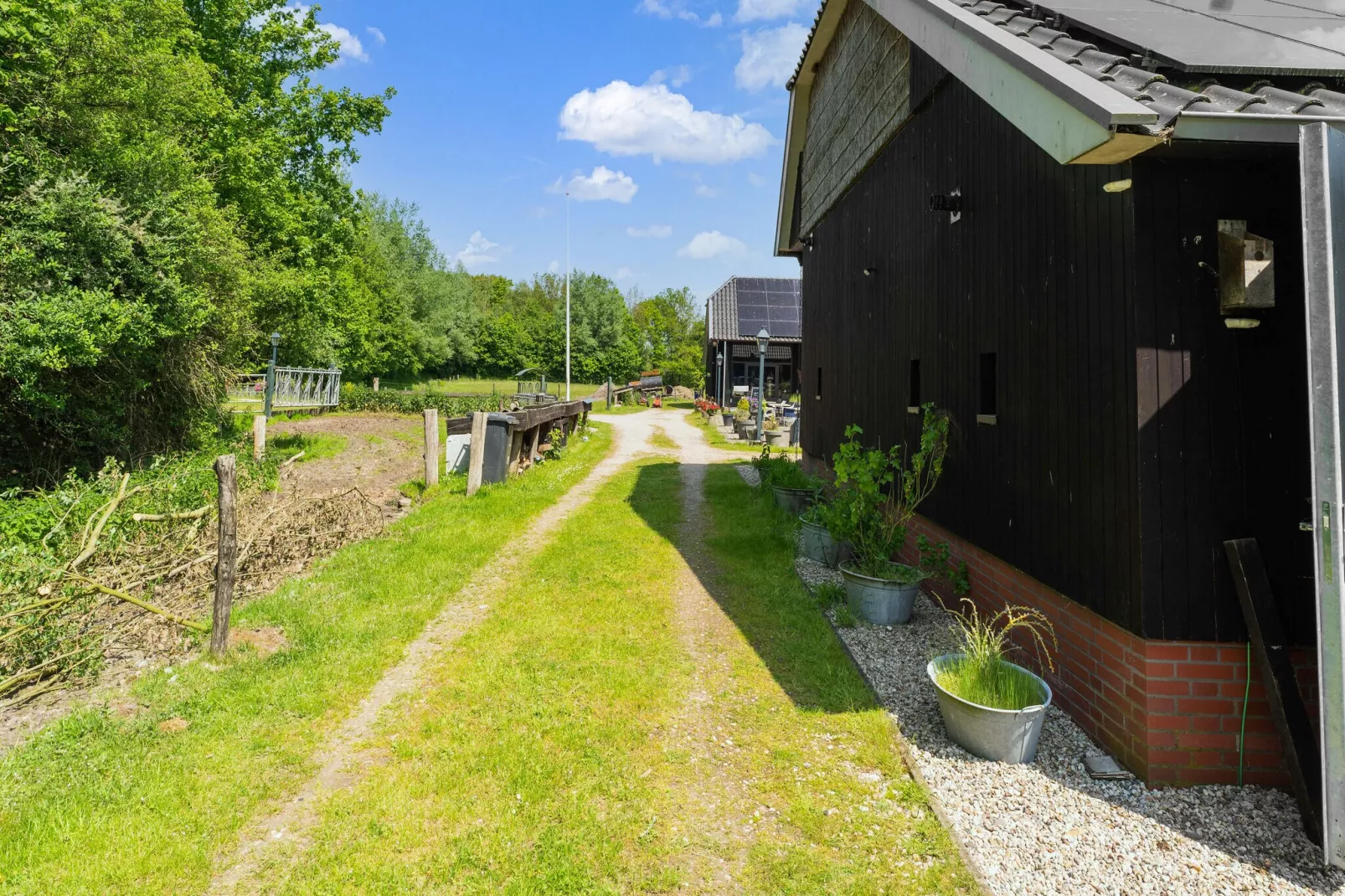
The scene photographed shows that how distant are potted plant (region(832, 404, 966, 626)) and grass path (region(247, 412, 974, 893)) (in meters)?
0.53

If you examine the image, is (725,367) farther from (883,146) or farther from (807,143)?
(883,146)

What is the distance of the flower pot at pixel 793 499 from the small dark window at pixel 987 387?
4.37 m

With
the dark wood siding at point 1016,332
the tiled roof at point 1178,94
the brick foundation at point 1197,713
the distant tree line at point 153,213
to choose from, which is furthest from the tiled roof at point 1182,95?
the distant tree line at point 153,213

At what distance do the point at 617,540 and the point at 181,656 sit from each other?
4.82 m

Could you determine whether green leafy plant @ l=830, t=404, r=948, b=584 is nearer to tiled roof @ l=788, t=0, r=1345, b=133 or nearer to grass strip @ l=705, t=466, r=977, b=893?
grass strip @ l=705, t=466, r=977, b=893

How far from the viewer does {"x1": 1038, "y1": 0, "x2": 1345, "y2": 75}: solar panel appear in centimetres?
330

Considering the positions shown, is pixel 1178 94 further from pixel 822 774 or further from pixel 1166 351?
pixel 822 774

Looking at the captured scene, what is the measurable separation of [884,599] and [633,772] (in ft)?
9.51

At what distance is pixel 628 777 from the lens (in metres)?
3.66

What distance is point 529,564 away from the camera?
7.88 metres

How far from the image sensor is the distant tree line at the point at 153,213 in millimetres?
9414

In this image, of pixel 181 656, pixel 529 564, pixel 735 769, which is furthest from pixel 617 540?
pixel 735 769

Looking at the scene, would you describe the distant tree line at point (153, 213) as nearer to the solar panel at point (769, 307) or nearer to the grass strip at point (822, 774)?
the grass strip at point (822, 774)

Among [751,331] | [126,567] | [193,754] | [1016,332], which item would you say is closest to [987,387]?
[1016,332]
